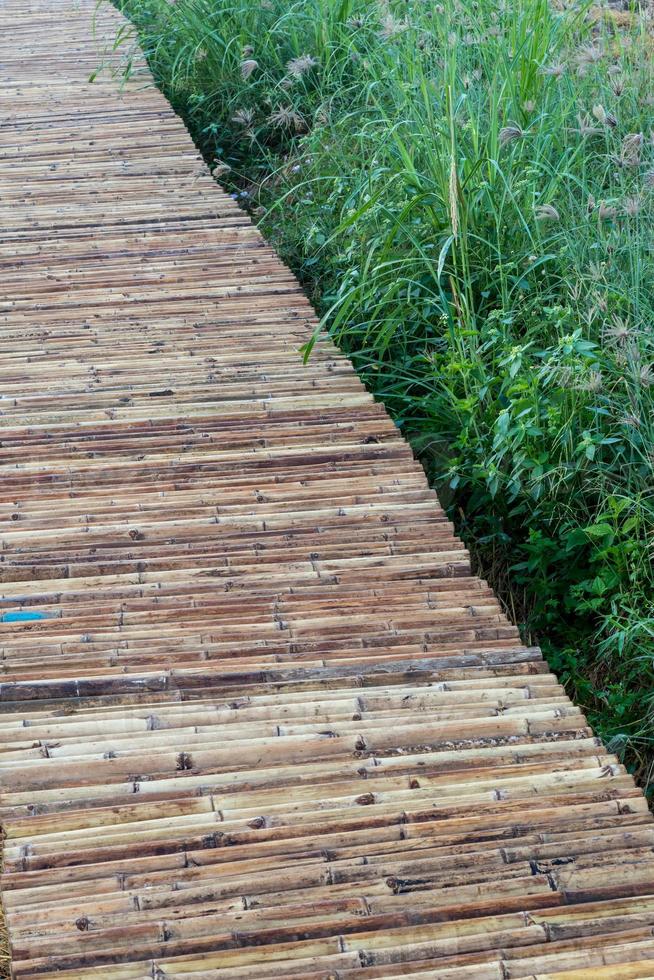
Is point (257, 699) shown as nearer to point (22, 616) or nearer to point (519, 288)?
point (22, 616)

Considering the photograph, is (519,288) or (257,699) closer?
(257,699)

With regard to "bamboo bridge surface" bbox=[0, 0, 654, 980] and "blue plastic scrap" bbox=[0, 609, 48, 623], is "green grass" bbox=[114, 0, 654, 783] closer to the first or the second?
"bamboo bridge surface" bbox=[0, 0, 654, 980]

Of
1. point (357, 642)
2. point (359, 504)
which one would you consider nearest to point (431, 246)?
point (359, 504)

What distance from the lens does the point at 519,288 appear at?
3.26m

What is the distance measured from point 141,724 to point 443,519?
913 millimetres

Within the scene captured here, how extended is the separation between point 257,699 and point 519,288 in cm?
170

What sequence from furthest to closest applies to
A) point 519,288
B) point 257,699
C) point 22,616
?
1. point 519,288
2. point 22,616
3. point 257,699

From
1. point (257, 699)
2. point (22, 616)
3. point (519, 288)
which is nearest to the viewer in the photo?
point (257, 699)

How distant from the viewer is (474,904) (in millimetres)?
1558

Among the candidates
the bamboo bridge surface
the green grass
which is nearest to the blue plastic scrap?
the bamboo bridge surface

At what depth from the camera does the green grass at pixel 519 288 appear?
2.66 m

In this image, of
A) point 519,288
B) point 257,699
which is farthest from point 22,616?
point 519,288

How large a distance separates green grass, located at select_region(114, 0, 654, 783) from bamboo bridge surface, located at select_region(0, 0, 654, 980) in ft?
0.97

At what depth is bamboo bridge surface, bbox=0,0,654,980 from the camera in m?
1.52
